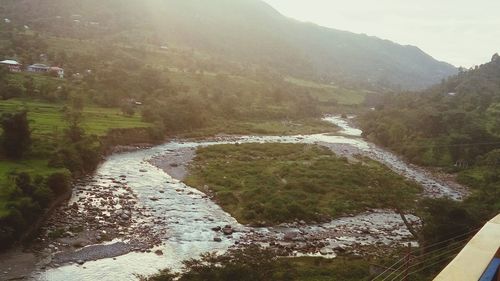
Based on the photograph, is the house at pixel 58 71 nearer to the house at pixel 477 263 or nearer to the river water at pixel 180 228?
the river water at pixel 180 228

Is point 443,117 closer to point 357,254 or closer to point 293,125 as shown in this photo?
point 293,125

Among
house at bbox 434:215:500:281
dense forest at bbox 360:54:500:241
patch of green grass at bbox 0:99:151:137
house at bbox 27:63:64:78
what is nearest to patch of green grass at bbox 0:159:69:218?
patch of green grass at bbox 0:99:151:137

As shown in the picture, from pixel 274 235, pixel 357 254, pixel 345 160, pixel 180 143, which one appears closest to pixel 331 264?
pixel 357 254

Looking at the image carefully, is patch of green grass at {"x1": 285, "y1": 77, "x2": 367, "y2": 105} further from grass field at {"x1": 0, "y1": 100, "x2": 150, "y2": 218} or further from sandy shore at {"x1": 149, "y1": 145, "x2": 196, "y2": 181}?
sandy shore at {"x1": 149, "y1": 145, "x2": 196, "y2": 181}

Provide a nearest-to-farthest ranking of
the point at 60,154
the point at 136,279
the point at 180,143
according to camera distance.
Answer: the point at 136,279
the point at 60,154
the point at 180,143

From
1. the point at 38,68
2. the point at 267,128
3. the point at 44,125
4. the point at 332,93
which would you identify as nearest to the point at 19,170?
the point at 44,125
